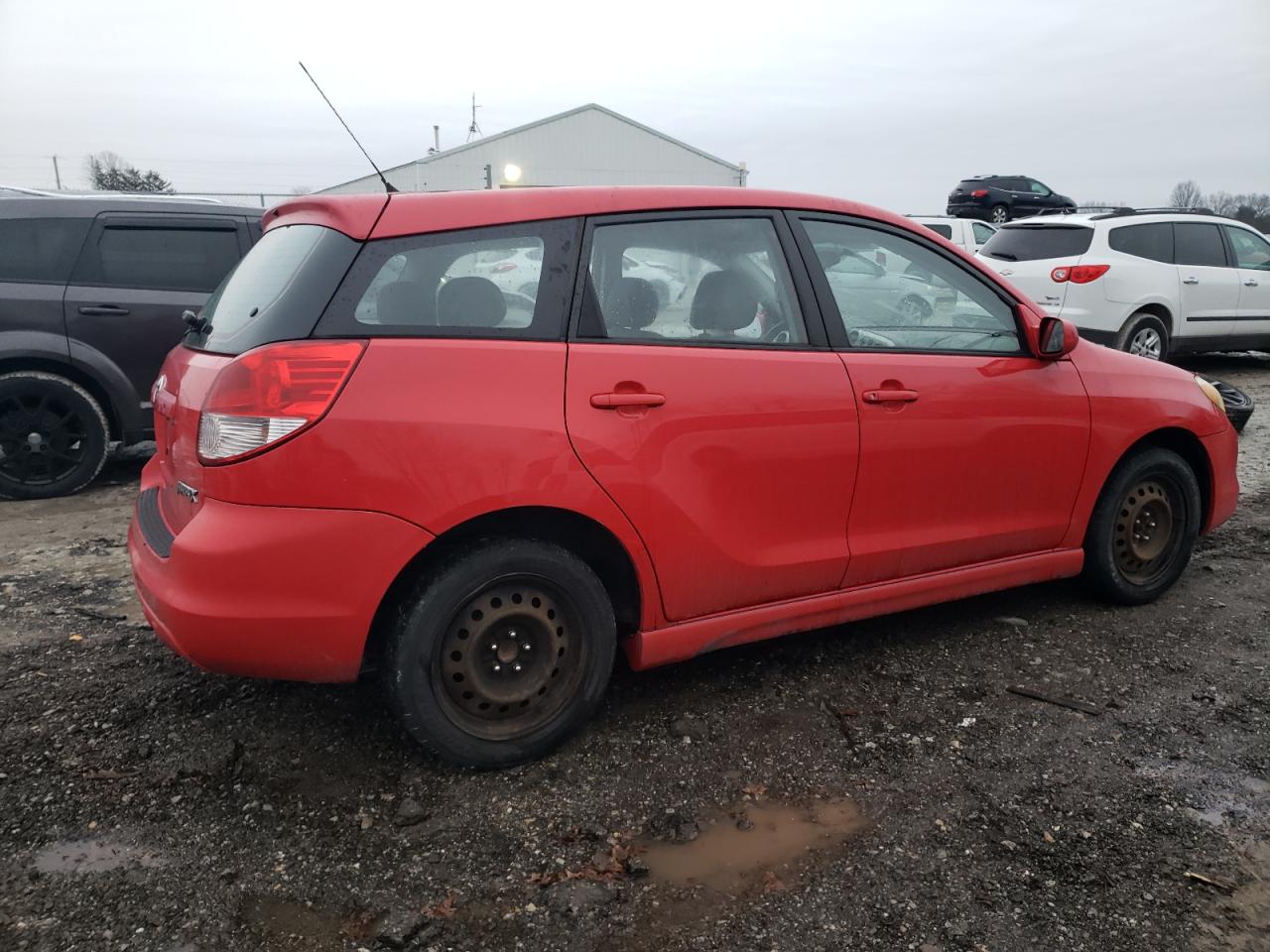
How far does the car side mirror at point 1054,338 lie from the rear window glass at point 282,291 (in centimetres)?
249

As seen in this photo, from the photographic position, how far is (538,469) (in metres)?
2.63

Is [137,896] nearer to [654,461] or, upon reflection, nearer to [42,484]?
[654,461]

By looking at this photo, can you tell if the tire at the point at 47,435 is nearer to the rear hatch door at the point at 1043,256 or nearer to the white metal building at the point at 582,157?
the rear hatch door at the point at 1043,256

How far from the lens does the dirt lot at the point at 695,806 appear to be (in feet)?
7.21

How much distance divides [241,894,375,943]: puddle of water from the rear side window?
4.63 ft

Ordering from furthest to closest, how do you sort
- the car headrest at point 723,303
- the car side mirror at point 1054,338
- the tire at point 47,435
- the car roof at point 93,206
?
1. the car roof at point 93,206
2. the tire at point 47,435
3. the car side mirror at point 1054,338
4. the car headrest at point 723,303

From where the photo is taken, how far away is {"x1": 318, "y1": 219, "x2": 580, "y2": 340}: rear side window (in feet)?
8.50

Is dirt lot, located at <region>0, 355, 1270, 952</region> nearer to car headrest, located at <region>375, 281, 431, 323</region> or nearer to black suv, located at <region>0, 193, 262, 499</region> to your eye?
car headrest, located at <region>375, 281, 431, 323</region>

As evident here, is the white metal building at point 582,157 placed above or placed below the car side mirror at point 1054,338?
above

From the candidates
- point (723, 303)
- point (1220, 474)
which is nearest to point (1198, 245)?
point (1220, 474)

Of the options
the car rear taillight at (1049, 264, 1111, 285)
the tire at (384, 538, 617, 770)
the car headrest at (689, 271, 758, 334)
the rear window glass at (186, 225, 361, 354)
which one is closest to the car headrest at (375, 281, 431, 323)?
the rear window glass at (186, 225, 361, 354)

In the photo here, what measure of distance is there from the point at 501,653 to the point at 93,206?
5.06 m

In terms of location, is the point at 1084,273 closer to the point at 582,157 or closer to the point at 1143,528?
the point at 1143,528

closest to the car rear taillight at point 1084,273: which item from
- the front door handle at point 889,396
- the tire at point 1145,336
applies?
the tire at point 1145,336
